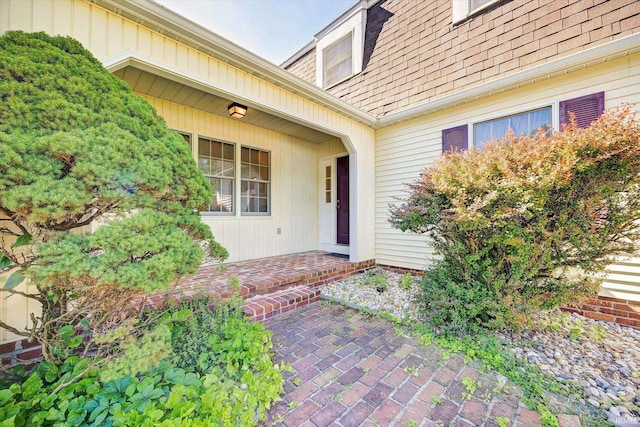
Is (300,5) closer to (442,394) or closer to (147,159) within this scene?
(147,159)

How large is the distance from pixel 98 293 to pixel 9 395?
635mm

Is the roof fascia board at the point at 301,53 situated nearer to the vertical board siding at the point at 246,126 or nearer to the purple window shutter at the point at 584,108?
the vertical board siding at the point at 246,126

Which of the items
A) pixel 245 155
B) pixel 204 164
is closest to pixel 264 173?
pixel 245 155

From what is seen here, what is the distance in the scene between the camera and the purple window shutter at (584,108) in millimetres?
3180

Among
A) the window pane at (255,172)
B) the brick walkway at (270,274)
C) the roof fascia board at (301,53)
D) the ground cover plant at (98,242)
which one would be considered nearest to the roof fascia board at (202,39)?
the ground cover plant at (98,242)

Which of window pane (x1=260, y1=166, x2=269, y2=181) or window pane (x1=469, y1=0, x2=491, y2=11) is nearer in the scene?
window pane (x1=469, y1=0, x2=491, y2=11)

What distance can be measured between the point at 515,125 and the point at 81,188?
5.15m

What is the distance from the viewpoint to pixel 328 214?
6324 millimetres

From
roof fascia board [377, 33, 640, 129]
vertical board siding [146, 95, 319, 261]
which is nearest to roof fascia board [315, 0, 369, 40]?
vertical board siding [146, 95, 319, 261]

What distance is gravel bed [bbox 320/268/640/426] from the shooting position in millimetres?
1804

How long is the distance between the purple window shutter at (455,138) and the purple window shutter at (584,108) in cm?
120

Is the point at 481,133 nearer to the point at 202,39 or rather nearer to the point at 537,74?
the point at 537,74

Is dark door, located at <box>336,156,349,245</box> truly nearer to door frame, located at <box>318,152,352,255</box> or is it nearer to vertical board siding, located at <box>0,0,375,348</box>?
door frame, located at <box>318,152,352,255</box>

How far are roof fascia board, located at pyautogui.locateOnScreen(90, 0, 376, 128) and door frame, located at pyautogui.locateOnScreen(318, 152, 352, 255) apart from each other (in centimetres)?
235
